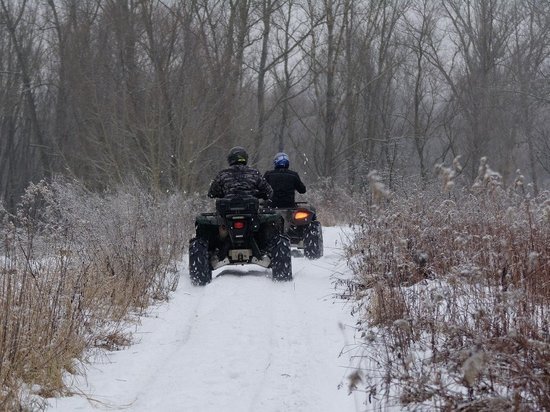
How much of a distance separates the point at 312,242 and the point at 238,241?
268 cm

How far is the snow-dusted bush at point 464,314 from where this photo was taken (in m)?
Answer: 3.34

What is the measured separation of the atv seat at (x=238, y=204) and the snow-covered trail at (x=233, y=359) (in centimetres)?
102

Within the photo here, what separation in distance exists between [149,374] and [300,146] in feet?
110

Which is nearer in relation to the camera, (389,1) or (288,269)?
(288,269)

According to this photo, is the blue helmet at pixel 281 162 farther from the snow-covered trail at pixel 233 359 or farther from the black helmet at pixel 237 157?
the snow-covered trail at pixel 233 359

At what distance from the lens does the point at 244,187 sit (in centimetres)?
877

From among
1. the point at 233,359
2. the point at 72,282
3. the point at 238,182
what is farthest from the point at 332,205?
the point at 233,359

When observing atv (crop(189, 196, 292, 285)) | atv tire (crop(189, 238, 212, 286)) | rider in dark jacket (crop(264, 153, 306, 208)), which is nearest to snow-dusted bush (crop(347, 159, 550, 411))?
atv (crop(189, 196, 292, 285))

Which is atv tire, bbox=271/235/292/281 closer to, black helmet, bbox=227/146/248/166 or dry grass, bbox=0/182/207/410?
dry grass, bbox=0/182/207/410

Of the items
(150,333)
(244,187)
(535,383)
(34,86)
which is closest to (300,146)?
(34,86)

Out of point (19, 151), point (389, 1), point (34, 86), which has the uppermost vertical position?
point (389, 1)

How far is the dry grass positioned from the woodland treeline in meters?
3.90

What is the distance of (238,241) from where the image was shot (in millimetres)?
8484

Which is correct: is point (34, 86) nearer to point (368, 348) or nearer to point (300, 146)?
point (300, 146)
